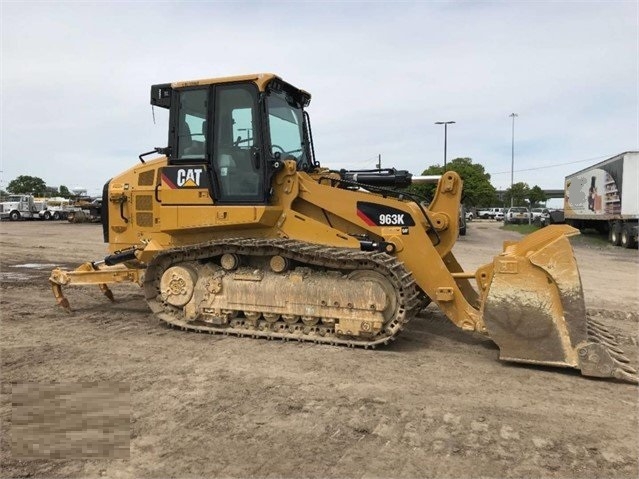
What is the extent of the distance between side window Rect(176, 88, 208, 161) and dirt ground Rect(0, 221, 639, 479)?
7.84 feet

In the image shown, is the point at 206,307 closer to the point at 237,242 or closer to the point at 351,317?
the point at 237,242

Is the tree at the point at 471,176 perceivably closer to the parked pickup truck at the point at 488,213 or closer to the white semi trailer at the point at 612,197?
the parked pickup truck at the point at 488,213

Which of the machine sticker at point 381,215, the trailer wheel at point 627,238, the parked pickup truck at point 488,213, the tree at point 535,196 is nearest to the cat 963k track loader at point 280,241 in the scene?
the machine sticker at point 381,215

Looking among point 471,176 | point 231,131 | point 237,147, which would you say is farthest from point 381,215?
point 471,176

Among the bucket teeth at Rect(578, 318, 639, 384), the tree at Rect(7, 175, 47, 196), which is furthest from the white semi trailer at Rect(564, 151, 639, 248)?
the tree at Rect(7, 175, 47, 196)

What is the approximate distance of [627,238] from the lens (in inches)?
883

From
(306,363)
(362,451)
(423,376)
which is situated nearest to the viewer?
(362,451)

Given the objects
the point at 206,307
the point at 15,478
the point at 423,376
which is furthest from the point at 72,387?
the point at 423,376

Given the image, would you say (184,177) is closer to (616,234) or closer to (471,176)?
(616,234)

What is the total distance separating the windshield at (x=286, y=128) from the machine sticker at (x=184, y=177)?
1.01 metres

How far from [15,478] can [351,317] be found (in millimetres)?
3655

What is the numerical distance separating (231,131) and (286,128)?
33.0 inches

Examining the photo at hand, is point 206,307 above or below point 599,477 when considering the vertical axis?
above

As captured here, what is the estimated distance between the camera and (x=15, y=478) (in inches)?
129
